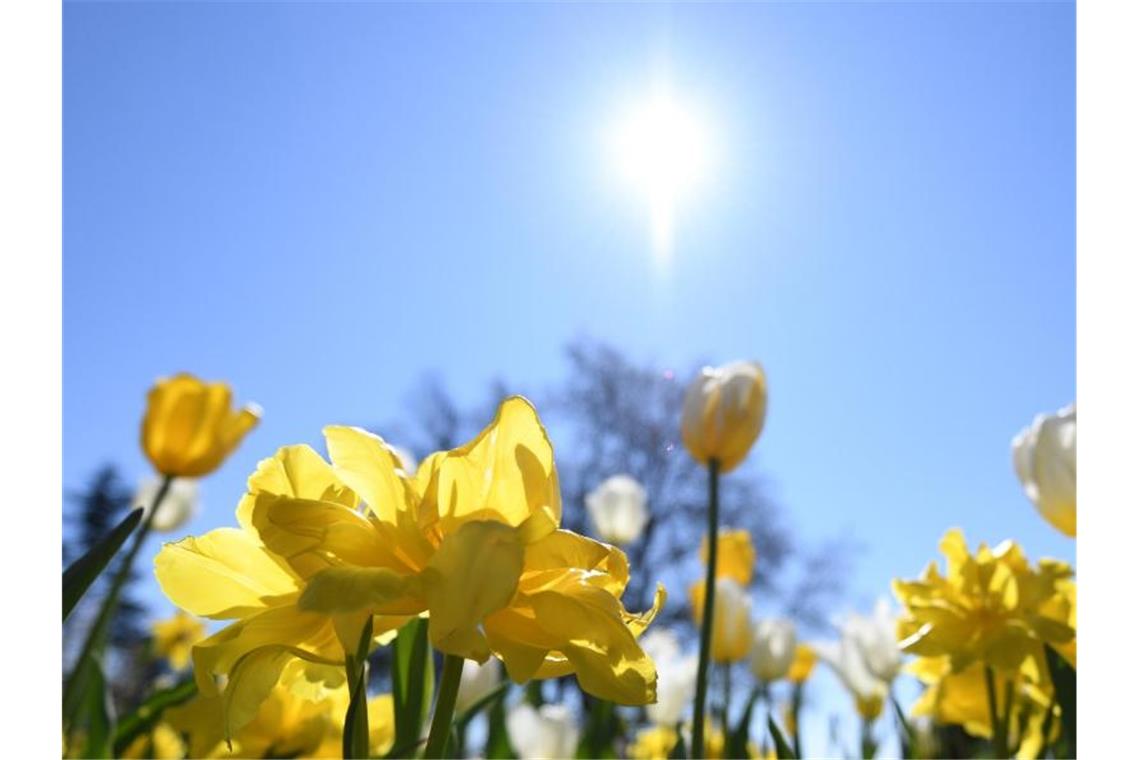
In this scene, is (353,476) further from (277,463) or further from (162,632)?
(162,632)

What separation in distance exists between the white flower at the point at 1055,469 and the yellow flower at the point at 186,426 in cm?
138

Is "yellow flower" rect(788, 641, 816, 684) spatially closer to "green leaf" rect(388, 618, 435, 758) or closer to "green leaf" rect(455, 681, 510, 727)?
"green leaf" rect(455, 681, 510, 727)

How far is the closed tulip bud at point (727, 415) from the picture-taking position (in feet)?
4.73

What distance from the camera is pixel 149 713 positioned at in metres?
1.30

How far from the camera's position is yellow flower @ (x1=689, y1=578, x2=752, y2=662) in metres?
2.01

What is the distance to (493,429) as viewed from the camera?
51cm

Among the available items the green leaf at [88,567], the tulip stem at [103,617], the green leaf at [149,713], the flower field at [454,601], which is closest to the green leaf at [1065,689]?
the flower field at [454,601]

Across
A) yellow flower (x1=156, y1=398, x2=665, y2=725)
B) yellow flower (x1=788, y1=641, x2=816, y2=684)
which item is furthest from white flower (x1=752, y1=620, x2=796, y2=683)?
yellow flower (x1=156, y1=398, x2=665, y2=725)

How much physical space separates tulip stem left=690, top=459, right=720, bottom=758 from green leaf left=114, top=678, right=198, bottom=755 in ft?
2.03

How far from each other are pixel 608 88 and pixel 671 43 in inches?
7.4

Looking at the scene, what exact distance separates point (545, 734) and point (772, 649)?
930mm

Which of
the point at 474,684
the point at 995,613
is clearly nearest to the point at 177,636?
the point at 474,684

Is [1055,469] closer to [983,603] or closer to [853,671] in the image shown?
[983,603]
